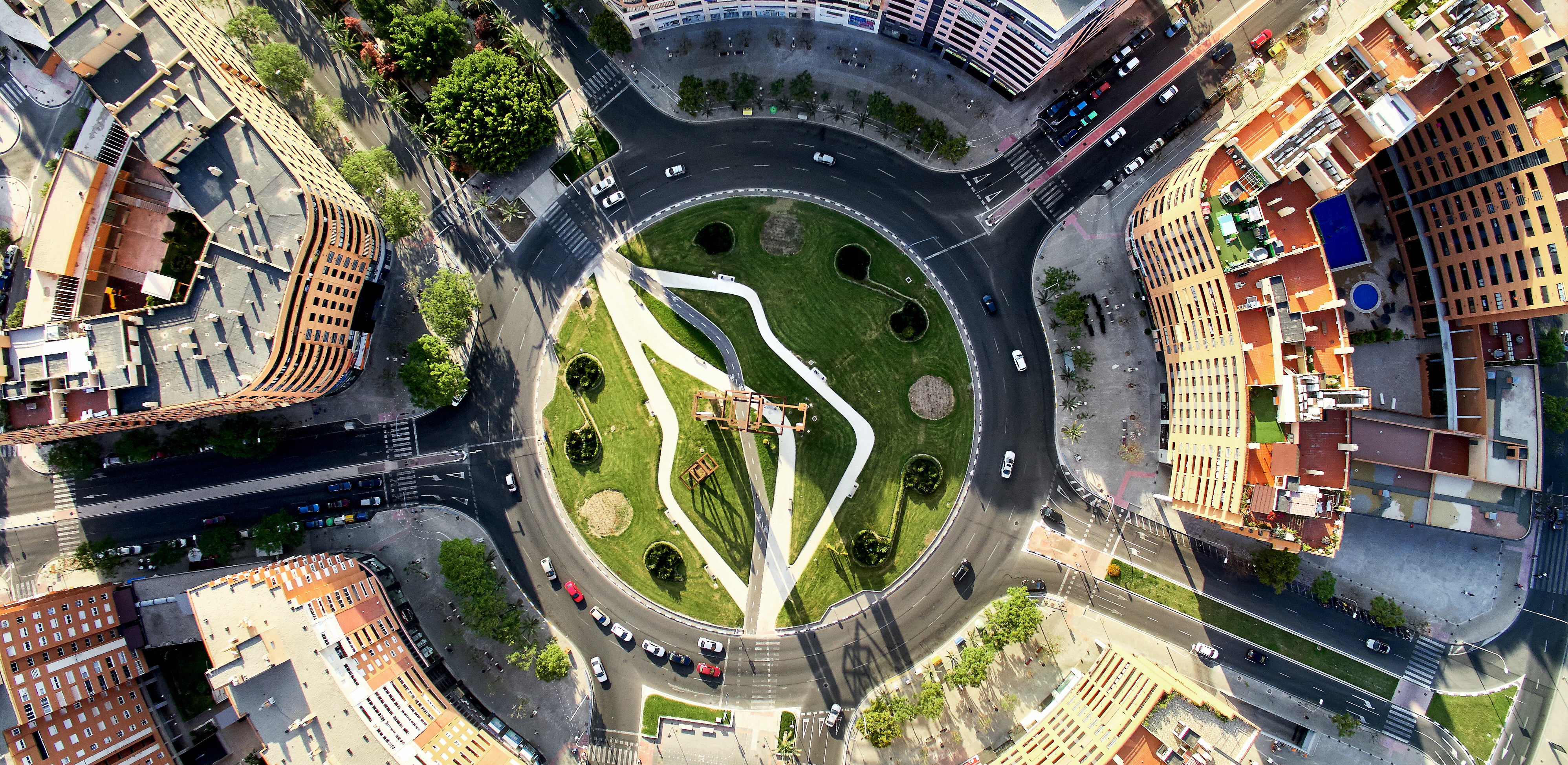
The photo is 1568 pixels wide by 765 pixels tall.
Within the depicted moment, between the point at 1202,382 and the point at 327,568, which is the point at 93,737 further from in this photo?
the point at 1202,382

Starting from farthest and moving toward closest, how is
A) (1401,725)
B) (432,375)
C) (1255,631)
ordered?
(1255,631), (1401,725), (432,375)

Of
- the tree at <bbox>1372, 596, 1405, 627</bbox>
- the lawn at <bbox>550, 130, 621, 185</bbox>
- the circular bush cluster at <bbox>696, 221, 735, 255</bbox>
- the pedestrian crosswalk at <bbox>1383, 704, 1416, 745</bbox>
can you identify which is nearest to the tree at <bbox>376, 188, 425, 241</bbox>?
the lawn at <bbox>550, 130, 621, 185</bbox>

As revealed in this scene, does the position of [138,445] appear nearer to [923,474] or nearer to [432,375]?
[432,375]

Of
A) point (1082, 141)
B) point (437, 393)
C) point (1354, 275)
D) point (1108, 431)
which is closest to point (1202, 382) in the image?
point (1108, 431)

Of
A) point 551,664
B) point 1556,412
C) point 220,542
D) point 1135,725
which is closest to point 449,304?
point 220,542

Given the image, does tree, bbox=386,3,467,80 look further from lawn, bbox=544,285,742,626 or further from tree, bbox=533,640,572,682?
tree, bbox=533,640,572,682

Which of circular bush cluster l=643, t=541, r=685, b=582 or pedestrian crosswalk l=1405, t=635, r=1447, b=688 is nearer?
pedestrian crosswalk l=1405, t=635, r=1447, b=688

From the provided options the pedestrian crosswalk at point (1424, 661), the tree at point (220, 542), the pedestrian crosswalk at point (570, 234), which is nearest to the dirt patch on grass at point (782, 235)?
the pedestrian crosswalk at point (570, 234)
